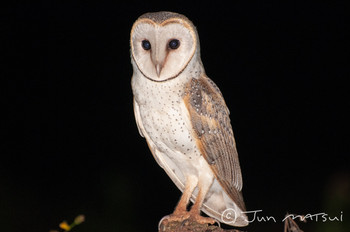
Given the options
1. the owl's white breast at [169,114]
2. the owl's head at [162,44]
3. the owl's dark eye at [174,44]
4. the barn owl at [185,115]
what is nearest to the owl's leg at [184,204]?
the barn owl at [185,115]

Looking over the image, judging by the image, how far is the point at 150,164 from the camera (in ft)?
26.6

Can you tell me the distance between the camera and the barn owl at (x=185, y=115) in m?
2.82

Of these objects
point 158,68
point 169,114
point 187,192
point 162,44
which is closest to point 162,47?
point 162,44

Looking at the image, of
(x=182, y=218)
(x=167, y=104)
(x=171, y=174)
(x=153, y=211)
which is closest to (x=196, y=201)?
(x=182, y=218)

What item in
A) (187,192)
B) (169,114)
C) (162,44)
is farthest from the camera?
(187,192)

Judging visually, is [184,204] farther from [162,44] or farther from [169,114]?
[162,44]

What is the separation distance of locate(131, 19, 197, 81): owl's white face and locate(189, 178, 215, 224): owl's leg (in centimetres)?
73

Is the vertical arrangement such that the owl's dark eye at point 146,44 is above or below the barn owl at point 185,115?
above

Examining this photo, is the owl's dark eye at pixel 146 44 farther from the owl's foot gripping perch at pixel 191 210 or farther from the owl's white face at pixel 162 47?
the owl's foot gripping perch at pixel 191 210

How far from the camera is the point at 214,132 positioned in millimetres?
3111

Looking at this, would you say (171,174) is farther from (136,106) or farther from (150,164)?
(150,164)

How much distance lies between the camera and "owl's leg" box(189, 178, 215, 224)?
2.96 m

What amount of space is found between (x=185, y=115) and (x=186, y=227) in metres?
0.65

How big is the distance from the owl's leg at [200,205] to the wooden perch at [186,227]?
0.20 feet
